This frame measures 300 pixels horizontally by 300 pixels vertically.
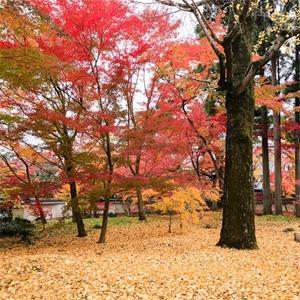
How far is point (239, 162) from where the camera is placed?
9320 mm

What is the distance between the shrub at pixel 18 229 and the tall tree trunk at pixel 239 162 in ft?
20.6

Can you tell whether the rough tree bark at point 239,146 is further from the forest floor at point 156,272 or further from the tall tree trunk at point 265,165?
the tall tree trunk at point 265,165

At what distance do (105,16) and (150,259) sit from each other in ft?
21.5

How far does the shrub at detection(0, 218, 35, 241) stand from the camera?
11.9 m

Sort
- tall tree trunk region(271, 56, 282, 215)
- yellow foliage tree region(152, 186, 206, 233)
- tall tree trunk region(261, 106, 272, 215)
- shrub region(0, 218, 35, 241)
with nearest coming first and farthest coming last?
shrub region(0, 218, 35, 241) < yellow foliage tree region(152, 186, 206, 233) < tall tree trunk region(271, 56, 282, 215) < tall tree trunk region(261, 106, 272, 215)

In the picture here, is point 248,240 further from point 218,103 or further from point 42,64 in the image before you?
point 218,103

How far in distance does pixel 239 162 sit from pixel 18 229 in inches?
303

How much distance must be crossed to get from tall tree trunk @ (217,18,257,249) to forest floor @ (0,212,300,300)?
0.52 meters

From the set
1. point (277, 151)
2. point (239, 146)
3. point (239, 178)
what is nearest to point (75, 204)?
point (239, 178)

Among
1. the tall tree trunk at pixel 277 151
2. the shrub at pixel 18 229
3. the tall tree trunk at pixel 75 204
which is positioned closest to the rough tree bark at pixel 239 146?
the tall tree trunk at pixel 75 204

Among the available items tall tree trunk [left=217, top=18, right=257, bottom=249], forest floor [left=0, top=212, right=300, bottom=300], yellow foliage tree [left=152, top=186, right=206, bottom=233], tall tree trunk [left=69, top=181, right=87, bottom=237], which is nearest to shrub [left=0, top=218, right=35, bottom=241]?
forest floor [left=0, top=212, right=300, bottom=300]

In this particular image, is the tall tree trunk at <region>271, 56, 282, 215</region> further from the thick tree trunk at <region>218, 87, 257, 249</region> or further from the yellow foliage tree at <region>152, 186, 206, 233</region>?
the thick tree trunk at <region>218, 87, 257, 249</region>

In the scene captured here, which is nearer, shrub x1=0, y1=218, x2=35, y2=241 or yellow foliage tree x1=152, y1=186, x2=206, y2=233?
shrub x1=0, y1=218, x2=35, y2=241

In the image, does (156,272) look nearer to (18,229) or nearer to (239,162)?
(239,162)
